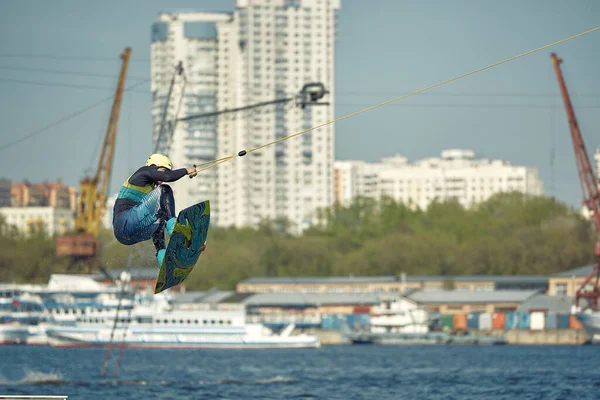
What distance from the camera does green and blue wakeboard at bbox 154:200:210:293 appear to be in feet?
61.4

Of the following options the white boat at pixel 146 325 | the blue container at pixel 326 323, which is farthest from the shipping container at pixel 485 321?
the white boat at pixel 146 325

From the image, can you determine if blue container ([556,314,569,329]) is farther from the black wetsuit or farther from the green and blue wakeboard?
the black wetsuit

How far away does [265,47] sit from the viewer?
189 metres

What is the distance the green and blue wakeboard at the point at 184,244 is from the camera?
1870 centimetres

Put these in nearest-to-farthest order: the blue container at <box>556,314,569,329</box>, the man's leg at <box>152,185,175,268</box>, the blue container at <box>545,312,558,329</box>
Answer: the man's leg at <box>152,185,175,268</box> < the blue container at <box>556,314,569,329</box> < the blue container at <box>545,312,558,329</box>

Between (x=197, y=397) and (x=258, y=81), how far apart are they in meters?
A: 146

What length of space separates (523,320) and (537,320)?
136cm

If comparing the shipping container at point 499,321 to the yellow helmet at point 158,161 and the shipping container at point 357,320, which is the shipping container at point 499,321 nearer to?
the shipping container at point 357,320

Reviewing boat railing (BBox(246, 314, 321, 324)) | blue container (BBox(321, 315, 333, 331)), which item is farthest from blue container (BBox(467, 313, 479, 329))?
boat railing (BBox(246, 314, 321, 324))

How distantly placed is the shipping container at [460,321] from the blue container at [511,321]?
3.74 metres

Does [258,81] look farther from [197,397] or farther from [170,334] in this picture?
[197,397]

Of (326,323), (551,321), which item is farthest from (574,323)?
(326,323)

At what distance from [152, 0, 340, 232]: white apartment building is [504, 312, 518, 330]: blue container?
258 ft

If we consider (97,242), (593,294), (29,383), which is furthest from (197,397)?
(593,294)
